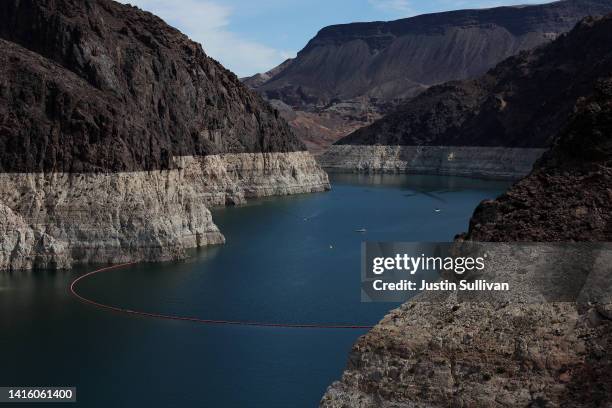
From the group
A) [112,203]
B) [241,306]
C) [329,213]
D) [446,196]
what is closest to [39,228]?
[112,203]

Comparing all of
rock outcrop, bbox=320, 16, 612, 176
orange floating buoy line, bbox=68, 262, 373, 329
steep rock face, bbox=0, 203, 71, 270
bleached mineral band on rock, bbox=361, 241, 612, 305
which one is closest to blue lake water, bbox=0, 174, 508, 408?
orange floating buoy line, bbox=68, 262, 373, 329

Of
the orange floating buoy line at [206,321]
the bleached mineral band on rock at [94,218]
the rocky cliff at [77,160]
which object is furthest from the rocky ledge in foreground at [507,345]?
the rocky cliff at [77,160]

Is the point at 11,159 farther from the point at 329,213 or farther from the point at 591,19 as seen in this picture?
the point at 591,19

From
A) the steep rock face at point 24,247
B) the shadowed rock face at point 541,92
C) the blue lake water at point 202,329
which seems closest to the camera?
the blue lake water at point 202,329

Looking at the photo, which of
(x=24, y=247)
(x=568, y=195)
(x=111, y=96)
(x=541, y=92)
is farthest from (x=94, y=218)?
(x=541, y=92)

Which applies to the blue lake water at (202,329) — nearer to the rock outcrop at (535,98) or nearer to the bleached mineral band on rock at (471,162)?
the bleached mineral band on rock at (471,162)
